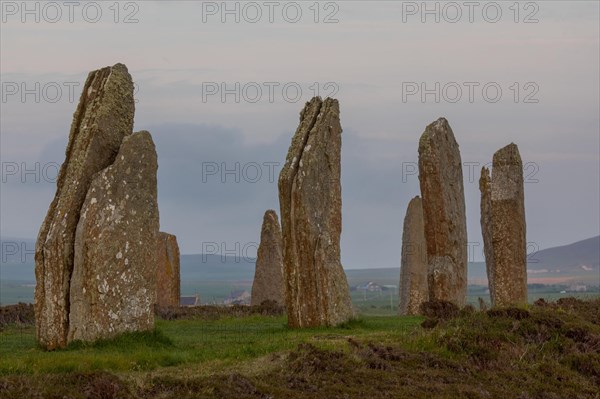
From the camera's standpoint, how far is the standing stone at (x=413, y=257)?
41562 mm

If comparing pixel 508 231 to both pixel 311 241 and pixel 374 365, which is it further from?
pixel 374 365

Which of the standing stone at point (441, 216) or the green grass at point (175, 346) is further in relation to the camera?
the standing stone at point (441, 216)

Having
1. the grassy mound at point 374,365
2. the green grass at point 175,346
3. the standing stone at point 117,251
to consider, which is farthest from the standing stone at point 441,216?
the standing stone at point 117,251

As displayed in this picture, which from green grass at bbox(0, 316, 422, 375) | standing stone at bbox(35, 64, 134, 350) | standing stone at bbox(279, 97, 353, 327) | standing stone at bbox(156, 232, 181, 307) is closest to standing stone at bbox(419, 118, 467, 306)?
green grass at bbox(0, 316, 422, 375)

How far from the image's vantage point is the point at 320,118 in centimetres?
2902

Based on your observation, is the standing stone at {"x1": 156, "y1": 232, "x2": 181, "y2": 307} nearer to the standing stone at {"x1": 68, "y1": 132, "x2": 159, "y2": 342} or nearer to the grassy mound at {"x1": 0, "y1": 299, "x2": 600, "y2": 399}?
the grassy mound at {"x1": 0, "y1": 299, "x2": 600, "y2": 399}

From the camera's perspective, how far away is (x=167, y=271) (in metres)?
42.6

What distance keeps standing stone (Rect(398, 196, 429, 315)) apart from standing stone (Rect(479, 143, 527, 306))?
544 cm

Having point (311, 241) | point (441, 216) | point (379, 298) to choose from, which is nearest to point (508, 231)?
point (441, 216)

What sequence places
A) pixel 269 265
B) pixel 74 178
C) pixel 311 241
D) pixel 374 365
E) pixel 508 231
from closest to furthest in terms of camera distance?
pixel 374 365
pixel 74 178
pixel 311 241
pixel 508 231
pixel 269 265

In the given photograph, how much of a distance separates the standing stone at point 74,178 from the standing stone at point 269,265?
739 inches

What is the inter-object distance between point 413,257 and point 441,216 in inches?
252

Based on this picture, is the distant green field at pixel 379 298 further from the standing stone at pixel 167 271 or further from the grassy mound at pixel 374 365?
the grassy mound at pixel 374 365

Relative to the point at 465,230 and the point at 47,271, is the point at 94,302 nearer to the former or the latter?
the point at 47,271
